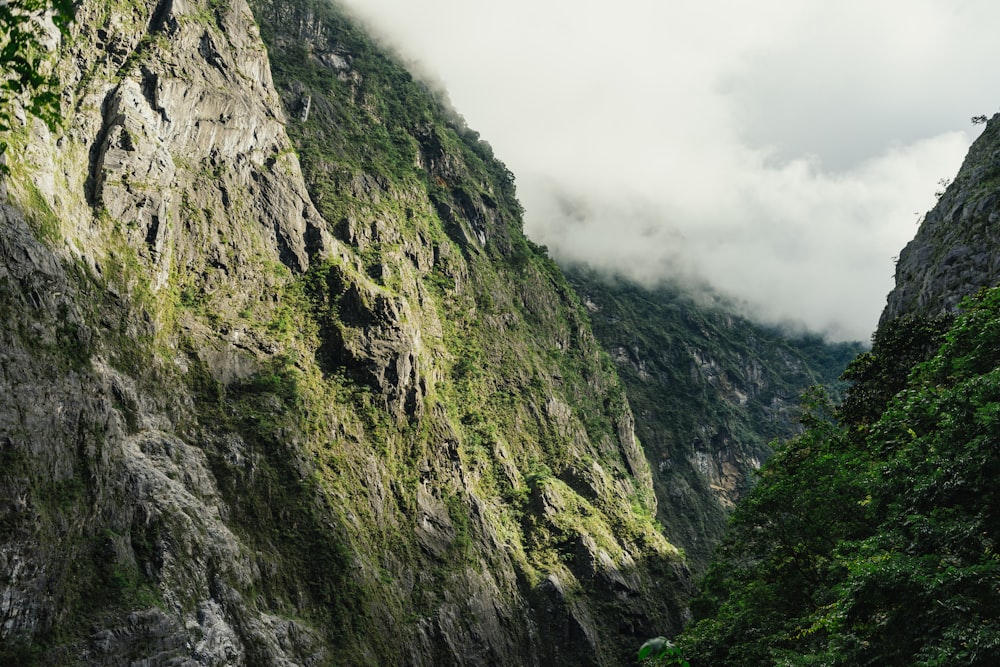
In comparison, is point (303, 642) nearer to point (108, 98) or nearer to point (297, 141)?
point (108, 98)

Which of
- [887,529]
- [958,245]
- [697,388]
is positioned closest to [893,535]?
[887,529]

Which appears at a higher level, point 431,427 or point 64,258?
Answer: point 64,258

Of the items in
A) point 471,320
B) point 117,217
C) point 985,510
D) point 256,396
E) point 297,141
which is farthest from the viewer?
point 471,320

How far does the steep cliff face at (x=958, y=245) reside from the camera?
39.6m

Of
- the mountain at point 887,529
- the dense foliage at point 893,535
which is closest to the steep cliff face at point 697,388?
the mountain at point 887,529

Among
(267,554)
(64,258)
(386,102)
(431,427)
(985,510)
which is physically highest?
(386,102)

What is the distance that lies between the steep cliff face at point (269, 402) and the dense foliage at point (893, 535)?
23727mm

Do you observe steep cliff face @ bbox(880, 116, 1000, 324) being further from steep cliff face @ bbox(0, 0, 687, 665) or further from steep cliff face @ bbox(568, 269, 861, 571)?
steep cliff face @ bbox(568, 269, 861, 571)

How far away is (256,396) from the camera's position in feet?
143

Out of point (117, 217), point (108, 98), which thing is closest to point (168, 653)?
point (117, 217)

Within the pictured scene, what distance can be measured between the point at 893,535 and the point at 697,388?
12088 cm

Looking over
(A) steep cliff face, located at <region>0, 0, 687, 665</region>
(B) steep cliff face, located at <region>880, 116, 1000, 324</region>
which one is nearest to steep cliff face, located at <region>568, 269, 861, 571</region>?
(A) steep cliff face, located at <region>0, 0, 687, 665</region>

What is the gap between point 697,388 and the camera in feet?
421

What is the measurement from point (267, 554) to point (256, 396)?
11.8 metres
